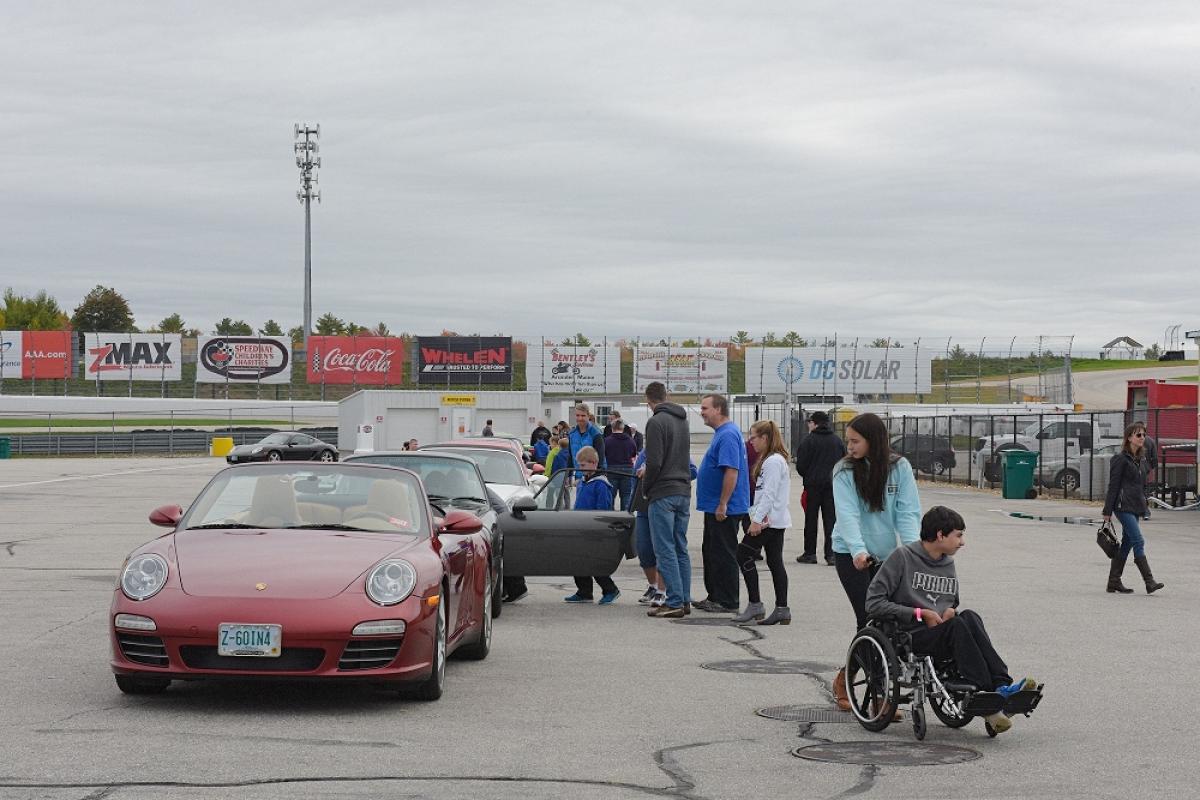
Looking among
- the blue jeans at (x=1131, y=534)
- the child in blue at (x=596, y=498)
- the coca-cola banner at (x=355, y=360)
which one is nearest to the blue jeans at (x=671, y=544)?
the child in blue at (x=596, y=498)

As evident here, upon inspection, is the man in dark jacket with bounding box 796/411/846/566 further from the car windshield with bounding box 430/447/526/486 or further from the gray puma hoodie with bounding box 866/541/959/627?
the gray puma hoodie with bounding box 866/541/959/627

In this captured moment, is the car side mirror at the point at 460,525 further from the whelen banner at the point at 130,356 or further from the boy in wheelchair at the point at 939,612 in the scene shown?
the whelen banner at the point at 130,356

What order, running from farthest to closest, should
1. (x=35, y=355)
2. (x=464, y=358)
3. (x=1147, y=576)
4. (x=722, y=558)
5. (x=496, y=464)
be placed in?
(x=35, y=355)
(x=464, y=358)
(x=496, y=464)
(x=1147, y=576)
(x=722, y=558)

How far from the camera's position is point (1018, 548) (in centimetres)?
2105

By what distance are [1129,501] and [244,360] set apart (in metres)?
84.7

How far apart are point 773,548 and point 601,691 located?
155 inches

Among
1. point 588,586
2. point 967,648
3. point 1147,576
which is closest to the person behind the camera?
point 967,648

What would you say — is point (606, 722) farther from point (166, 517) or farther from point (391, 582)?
point (166, 517)

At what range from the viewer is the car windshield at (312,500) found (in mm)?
9109

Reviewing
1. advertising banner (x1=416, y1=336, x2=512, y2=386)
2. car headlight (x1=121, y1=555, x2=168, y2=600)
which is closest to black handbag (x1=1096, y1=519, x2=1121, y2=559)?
car headlight (x1=121, y1=555, x2=168, y2=600)

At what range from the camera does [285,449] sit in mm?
57125

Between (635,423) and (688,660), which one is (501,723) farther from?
(635,423)

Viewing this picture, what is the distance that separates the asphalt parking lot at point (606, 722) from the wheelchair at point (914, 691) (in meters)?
0.14

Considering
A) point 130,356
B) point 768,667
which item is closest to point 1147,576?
point 768,667
